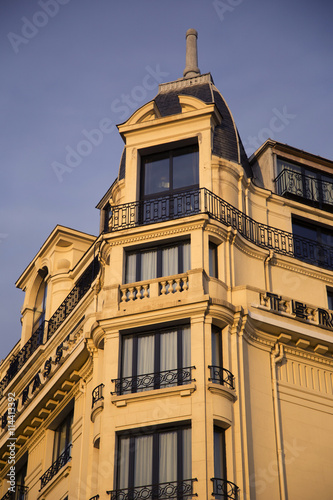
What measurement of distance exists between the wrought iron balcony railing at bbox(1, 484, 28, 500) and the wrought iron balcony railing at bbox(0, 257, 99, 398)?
514 cm

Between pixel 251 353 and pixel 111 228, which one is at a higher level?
pixel 111 228

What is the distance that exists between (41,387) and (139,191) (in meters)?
7.22

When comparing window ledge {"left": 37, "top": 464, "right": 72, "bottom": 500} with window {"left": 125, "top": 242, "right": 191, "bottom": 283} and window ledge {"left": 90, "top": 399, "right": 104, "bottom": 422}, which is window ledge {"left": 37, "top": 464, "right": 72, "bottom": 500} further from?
window {"left": 125, "top": 242, "right": 191, "bottom": 283}

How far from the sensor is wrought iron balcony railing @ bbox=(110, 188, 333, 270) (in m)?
30.1

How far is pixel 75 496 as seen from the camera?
27.9 metres

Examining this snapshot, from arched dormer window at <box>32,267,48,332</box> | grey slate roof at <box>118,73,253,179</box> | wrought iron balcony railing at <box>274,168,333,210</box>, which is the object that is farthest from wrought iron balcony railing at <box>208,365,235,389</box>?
arched dormer window at <box>32,267,48,332</box>

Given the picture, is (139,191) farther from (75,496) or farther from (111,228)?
(75,496)

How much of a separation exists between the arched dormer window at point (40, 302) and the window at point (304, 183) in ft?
33.4

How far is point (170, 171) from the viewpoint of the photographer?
31312 millimetres

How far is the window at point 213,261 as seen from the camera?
29.0 m

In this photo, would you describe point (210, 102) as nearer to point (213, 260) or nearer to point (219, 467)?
point (213, 260)

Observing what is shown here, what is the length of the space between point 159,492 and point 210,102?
13789mm

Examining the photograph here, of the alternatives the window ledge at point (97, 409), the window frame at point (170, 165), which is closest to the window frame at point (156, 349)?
the window ledge at point (97, 409)

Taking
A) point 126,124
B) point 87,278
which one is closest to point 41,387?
point 87,278
